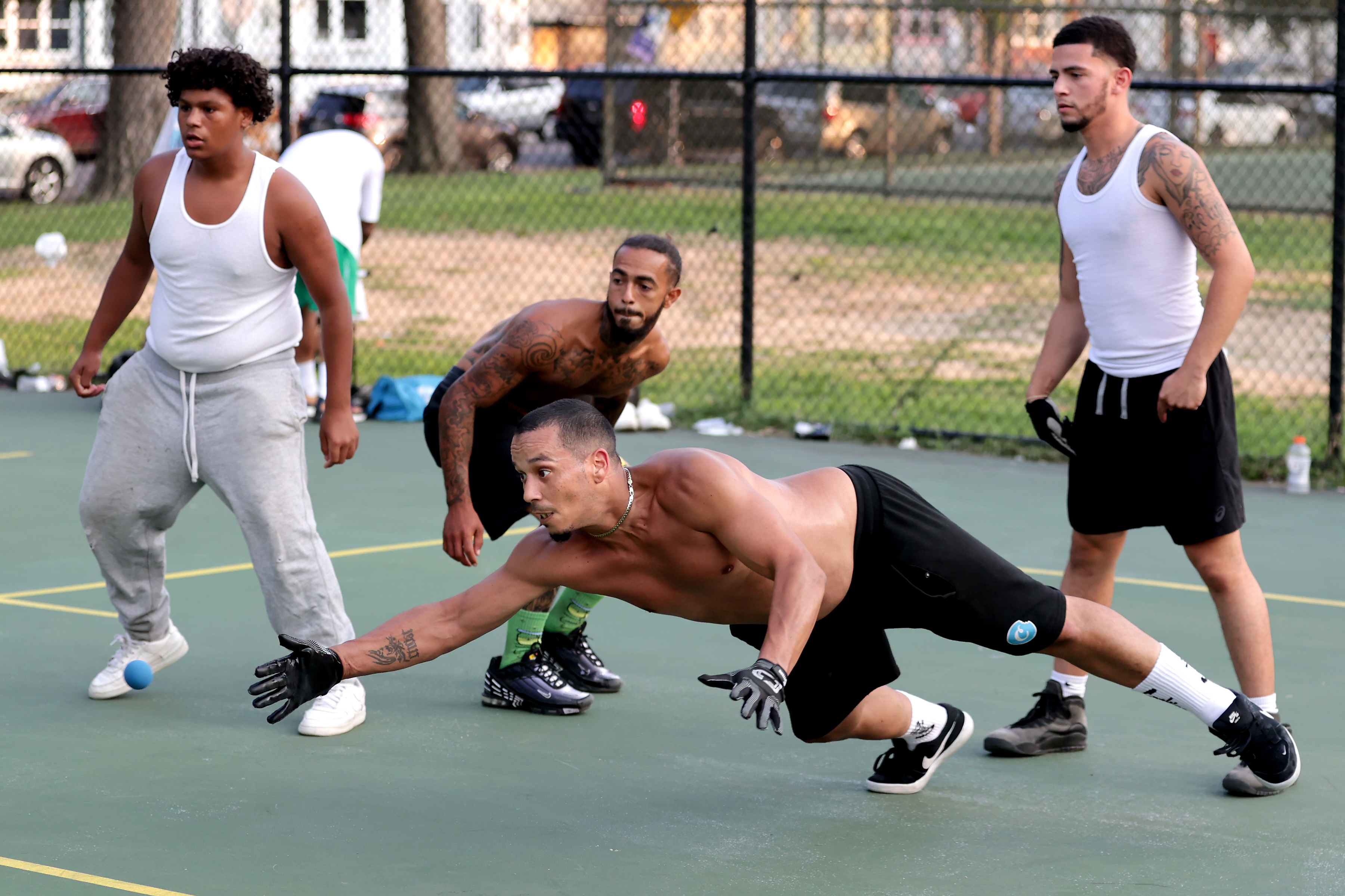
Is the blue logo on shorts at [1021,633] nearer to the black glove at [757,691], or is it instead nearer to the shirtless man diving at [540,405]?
the black glove at [757,691]

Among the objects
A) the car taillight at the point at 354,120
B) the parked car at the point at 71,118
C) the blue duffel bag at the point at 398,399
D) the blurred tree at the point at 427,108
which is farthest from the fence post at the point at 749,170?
the parked car at the point at 71,118

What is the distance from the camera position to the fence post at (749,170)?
33.8ft

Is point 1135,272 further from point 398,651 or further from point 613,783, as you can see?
point 398,651

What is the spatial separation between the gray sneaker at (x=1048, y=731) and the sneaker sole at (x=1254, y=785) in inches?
19.8

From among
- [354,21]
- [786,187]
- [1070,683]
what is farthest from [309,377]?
[354,21]

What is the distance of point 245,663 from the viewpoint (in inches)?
237

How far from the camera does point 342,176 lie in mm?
9430

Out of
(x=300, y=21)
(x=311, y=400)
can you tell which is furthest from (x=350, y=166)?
(x=300, y=21)

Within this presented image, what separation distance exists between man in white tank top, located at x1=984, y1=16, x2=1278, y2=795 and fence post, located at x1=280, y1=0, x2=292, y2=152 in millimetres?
7134

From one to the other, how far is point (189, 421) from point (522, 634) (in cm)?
124

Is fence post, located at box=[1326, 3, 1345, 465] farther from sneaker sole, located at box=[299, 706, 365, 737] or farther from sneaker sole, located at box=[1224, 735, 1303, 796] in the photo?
sneaker sole, located at box=[299, 706, 365, 737]

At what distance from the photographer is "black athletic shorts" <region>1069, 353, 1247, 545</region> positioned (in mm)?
4945

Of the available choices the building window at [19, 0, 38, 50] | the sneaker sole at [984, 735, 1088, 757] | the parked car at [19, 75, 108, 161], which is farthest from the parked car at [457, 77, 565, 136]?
the sneaker sole at [984, 735, 1088, 757]

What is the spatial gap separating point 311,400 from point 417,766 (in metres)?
5.58
